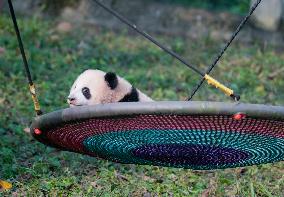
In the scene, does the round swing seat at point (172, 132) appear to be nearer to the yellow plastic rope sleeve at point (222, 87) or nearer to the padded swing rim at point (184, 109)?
the padded swing rim at point (184, 109)

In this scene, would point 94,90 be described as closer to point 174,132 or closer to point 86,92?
point 86,92

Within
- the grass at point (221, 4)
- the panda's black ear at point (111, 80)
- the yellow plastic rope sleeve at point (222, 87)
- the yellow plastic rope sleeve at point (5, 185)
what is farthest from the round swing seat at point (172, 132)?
the grass at point (221, 4)

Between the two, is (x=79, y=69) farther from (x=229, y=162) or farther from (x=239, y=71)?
(x=229, y=162)

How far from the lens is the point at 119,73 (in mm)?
8781

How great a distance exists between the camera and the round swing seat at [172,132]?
289 cm

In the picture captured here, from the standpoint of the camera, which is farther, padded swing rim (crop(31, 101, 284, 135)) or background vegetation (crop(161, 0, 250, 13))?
background vegetation (crop(161, 0, 250, 13))

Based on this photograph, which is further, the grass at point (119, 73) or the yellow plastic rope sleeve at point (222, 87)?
the grass at point (119, 73)

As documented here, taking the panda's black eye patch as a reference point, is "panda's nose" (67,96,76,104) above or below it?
below

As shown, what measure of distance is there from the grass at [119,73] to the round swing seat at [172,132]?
102 centimetres

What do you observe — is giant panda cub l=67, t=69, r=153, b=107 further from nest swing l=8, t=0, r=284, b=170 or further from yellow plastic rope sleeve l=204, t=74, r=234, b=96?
yellow plastic rope sleeve l=204, t=74, r=234, b=96

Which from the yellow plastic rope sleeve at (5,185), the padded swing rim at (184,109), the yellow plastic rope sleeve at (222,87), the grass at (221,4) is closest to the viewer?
the padded swing rim at (184,109)

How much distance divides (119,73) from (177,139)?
5.37 m

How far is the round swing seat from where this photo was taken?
114 inches

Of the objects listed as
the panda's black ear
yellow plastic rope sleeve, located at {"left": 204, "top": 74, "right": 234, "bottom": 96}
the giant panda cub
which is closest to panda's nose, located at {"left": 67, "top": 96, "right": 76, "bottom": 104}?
the giant panda cub
